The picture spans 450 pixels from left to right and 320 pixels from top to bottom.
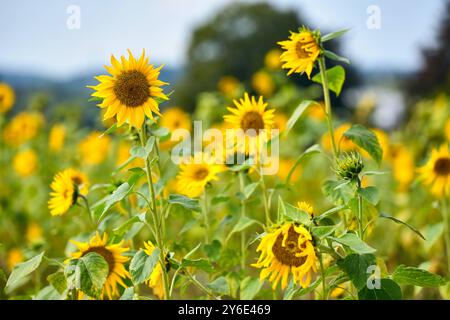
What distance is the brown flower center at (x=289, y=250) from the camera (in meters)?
1.07

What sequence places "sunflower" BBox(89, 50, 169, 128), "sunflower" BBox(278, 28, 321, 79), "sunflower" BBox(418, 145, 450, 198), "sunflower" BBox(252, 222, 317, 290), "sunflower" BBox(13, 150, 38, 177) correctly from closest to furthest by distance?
"sunflower" BBox(252, 222, 317, 290) → "sunflower" BBox(89, 50, 169, 128) → "sunflower" BBox(278, 28, 321, 79) → "sunflower" BBox(418, 145, 450, 198) → "sunflower" BBox(13, 150, 38, 177)

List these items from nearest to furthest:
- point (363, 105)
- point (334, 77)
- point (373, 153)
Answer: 1. point (373, 153)
2. point (334, 77)
3. point (363, 105)

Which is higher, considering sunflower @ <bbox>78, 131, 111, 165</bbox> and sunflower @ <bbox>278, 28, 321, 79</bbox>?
sunflower @ <bbox>278, 28, 321, 79</bbox>

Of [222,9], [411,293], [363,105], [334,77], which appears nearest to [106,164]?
[363,105]

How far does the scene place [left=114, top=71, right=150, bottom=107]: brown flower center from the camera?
114cm

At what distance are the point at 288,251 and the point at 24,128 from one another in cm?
247

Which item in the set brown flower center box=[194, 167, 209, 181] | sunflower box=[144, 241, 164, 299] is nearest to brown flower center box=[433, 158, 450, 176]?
brown flower center box=[194, 167, 209, 181]

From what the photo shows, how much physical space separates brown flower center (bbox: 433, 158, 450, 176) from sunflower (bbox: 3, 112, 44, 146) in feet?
7.16

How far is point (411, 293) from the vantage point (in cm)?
203

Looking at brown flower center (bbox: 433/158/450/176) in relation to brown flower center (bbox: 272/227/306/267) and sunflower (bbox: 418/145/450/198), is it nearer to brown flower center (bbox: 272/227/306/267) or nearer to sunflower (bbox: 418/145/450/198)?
sunflower (bbox: 418/145/450/198)

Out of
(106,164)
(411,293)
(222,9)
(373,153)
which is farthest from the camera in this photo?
(222,9)

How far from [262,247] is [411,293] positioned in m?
1.14
